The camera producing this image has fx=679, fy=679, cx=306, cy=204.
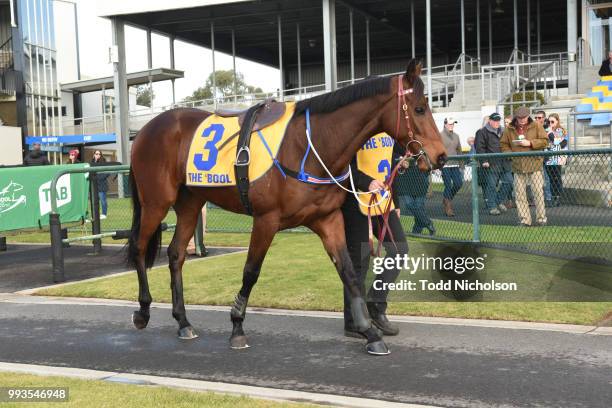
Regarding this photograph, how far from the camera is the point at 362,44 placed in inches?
1821

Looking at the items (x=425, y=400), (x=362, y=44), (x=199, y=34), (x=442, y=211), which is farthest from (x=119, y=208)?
(x=362, y=44)

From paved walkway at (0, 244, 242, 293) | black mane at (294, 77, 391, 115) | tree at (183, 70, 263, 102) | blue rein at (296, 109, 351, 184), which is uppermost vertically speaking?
tree at (183, 70, 263, 102)

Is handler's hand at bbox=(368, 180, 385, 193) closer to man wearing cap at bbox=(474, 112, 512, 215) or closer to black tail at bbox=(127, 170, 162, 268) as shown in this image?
black tail at bbox=(127, 170, 162, 268)

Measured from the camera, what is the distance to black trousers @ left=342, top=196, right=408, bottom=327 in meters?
5.72

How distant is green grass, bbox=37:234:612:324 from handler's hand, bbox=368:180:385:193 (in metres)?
0.78

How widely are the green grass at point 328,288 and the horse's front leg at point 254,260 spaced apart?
1.36 metres

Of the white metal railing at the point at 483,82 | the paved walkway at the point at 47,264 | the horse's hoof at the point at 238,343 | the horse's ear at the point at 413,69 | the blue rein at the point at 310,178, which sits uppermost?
the white metal railing at the point at 483,82

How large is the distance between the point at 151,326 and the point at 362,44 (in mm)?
41861

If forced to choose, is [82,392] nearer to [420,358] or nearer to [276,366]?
[276,366]

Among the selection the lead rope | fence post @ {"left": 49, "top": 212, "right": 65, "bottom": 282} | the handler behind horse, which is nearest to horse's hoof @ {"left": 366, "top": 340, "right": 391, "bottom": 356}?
the handler behind horse

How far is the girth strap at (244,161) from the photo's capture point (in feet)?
17.4

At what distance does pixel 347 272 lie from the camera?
5.21 metres

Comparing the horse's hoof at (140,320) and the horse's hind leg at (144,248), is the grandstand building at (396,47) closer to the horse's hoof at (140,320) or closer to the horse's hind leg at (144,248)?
the horse's hind leg at (144,248)

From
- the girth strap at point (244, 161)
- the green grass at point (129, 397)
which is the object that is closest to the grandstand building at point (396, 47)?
the girth strap at point (244, 161)
